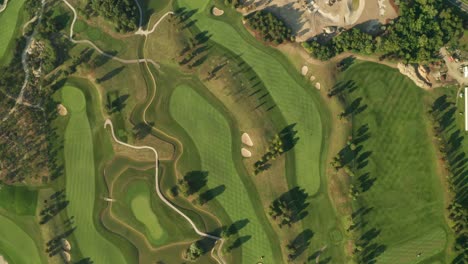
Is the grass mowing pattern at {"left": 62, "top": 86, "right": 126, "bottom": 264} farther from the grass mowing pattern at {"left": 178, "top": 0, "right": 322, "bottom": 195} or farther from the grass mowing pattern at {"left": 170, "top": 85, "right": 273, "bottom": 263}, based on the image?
the grass mowing pattern at {"left": 178, "top": 0, "right": 322, "bottom": 195}

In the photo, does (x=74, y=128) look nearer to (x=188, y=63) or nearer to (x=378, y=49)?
(x=188, y=63)

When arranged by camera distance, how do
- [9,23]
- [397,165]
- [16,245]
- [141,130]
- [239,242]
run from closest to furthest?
[239,242] < [397,165] < [16,245] < [141,130] < [9,23]

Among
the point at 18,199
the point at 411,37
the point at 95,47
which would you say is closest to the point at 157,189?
the point at 18,199

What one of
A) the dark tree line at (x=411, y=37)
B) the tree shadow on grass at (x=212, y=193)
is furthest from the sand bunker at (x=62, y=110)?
the dark tree line at (x=411, y=37)

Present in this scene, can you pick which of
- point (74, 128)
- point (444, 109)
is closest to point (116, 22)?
point (74, 128)

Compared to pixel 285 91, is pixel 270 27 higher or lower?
higher

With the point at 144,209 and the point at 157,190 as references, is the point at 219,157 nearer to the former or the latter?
the point at 157,190

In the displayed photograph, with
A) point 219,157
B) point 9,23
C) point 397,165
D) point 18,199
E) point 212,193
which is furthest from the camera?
point 9,23
